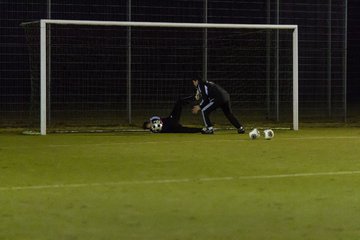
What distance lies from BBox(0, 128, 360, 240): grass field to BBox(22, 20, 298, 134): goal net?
6286mm

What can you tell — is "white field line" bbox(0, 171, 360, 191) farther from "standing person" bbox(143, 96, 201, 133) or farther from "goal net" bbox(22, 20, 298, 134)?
"goal net" bbox(22, 20, 298, 134)

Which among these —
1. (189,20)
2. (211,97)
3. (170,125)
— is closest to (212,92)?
(211,97)

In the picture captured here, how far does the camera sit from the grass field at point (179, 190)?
6.02 m

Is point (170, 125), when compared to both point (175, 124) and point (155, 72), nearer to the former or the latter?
point (175, 124)

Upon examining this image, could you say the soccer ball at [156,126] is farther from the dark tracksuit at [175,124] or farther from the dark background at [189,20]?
the dark background at [189,20]

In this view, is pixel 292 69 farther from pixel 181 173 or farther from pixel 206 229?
pixel 206 229

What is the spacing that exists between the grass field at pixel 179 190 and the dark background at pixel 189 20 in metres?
6.52

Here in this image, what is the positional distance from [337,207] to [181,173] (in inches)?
116

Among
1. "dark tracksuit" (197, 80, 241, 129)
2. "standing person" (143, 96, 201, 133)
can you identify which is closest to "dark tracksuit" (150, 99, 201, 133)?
"standing person" (143, 96, 201, 133)

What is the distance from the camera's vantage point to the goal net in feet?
66.6

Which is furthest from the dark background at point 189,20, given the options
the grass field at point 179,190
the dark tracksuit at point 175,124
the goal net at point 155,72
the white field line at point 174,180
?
the white field line at point 174,180

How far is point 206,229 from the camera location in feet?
19.7

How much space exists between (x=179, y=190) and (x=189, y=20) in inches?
569

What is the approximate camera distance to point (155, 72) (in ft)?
72.5
